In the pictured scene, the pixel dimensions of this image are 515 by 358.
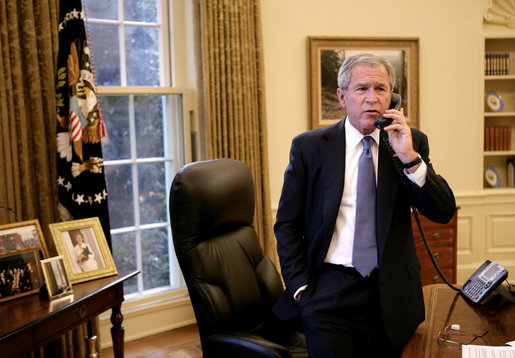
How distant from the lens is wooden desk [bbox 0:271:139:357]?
1867mm

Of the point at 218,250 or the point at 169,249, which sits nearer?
the point at 218,250

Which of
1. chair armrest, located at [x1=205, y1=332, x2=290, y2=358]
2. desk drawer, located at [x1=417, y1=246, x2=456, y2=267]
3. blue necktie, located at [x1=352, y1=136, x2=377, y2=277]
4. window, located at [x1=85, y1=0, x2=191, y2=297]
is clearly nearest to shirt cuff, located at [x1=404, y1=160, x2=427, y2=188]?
blue necktie, located at [x1=352, y1=136, x2=377, y2=277]

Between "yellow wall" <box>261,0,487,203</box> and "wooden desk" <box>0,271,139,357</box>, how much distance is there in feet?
6.47

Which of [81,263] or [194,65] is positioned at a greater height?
[194,65]

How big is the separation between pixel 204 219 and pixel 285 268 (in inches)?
15.6

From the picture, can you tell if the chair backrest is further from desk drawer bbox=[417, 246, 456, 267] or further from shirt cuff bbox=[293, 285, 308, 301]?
desk drawer bbox=[417, 246, 456, 267]

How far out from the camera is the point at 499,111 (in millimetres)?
4770

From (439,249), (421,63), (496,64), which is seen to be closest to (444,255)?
(439,249)

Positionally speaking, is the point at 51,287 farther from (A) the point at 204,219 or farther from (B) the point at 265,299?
(B) the point at 265,299

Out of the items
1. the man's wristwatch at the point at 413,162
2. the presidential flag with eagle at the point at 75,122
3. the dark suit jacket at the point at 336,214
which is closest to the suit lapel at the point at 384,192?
the dark suit jacket at the point at 336,214

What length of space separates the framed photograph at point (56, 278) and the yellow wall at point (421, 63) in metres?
2.18

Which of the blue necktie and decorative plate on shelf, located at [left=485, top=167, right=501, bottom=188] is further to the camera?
decorative plate on shelf, located at [left=485, top=167, right=501, bottom=188]

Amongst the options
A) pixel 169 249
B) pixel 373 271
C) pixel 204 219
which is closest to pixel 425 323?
pixel 373 271

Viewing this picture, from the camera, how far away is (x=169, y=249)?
386 centimetres
